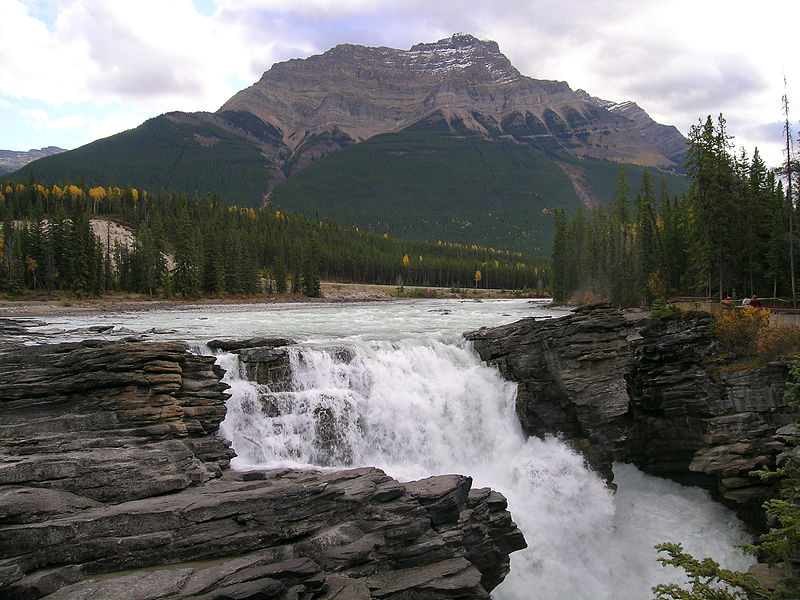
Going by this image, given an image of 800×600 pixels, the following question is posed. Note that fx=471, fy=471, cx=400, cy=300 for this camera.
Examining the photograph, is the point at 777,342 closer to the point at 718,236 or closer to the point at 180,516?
the point at 718,236

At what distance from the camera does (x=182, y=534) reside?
11.2 metres

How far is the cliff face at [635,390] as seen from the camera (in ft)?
78.3

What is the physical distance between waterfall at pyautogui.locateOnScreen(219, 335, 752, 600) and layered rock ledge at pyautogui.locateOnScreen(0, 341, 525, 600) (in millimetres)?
3439

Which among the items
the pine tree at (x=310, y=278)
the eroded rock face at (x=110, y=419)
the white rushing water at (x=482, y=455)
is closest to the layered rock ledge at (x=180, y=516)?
the eroded rock face at (x=110, y=419)

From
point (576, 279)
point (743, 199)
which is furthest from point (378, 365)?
point (576, 279)

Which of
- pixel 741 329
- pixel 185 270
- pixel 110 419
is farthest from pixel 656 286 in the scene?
pixel 185 270

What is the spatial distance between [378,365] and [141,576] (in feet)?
54.4

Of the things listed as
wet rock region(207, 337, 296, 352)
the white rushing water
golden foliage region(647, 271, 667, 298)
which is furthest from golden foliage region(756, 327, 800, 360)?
wet rock region(207, 337, 296, 352)

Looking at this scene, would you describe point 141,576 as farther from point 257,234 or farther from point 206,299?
point 257,234

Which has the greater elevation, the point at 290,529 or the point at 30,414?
the point at 30,414

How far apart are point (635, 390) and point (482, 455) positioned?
10.1 meters

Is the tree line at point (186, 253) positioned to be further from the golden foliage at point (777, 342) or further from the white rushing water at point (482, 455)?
the golden foliage at point (777, 342)

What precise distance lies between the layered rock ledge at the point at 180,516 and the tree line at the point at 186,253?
73.0 m

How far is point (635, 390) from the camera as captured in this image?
27.1m
